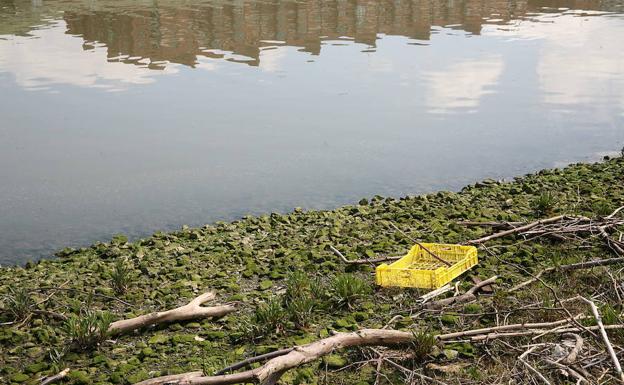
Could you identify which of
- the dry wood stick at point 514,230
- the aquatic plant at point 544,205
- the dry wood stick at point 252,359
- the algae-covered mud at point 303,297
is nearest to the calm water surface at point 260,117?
the algae-covered mud at point 303,297

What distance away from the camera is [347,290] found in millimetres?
6051

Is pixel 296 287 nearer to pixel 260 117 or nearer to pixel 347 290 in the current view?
pixel 347 290

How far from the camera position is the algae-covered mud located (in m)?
5.08

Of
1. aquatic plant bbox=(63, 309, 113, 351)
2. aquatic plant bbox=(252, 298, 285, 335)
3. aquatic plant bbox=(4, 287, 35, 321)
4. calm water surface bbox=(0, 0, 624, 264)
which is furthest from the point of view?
calm water surface bbox=(0, 0, 624, 264)

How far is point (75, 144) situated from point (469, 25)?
14911mm

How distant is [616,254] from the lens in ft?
21.8

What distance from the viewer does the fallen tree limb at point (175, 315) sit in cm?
575

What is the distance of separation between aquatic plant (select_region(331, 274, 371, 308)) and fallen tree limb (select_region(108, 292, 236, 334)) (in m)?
0.71

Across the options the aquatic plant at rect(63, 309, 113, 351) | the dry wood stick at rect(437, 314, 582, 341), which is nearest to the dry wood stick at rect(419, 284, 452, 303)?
the dry wood stick at rect(437, 314, 582, 341)

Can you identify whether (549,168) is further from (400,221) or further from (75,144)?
(75,144)

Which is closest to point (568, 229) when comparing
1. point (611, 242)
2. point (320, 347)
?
point (611, 242)

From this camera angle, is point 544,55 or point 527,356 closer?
point 527,356

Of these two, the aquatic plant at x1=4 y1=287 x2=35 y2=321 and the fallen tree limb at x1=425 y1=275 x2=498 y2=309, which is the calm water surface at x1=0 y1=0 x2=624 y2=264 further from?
the fallen tree limb at x1=425 y1=275 x2=498 y2=309

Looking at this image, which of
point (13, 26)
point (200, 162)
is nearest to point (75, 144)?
point (200, 162)
